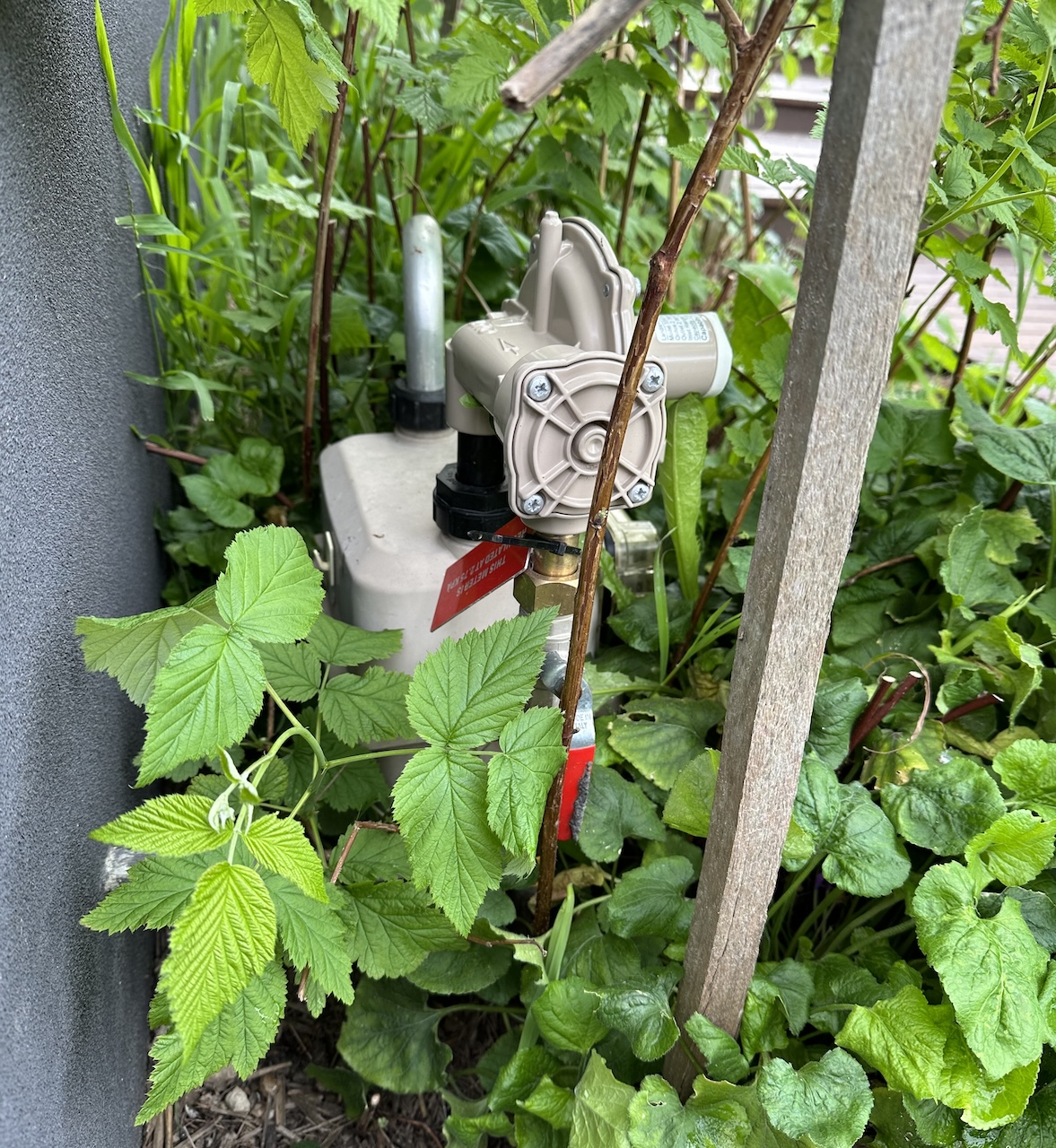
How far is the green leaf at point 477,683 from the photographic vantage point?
78 cm

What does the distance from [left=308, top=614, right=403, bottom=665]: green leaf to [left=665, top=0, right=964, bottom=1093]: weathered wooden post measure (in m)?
0.36

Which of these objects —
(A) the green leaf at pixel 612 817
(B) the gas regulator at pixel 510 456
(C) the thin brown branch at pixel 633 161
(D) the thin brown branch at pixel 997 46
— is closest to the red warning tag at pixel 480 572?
(B) the gas regulator at pixel 510 456

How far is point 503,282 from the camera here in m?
1.63

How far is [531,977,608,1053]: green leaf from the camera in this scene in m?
0.85

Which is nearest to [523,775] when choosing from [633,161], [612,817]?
[612,817]

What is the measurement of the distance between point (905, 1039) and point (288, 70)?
3.04 feet

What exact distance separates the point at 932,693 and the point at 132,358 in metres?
1.05

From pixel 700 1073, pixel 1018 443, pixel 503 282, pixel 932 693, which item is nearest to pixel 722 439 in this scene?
pixel 503 282

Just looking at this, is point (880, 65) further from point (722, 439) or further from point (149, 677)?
point (722, 439)

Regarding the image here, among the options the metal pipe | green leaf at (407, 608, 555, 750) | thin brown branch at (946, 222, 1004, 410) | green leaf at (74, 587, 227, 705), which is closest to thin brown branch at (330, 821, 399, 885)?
green leaf at (407, 608, 555, 750)

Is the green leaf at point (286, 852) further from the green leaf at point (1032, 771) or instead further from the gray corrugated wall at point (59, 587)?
the green leaf at point (1032, 771)

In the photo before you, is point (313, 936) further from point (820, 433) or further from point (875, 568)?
point (875, 568)

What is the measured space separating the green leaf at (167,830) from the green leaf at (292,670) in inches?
9.5

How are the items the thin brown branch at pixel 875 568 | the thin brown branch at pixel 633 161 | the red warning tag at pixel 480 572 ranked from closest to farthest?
the red warning tag at pixel 480 572 < the thin brown branch at pixel 875 568 < the thin brown branch at pixel 633 161
